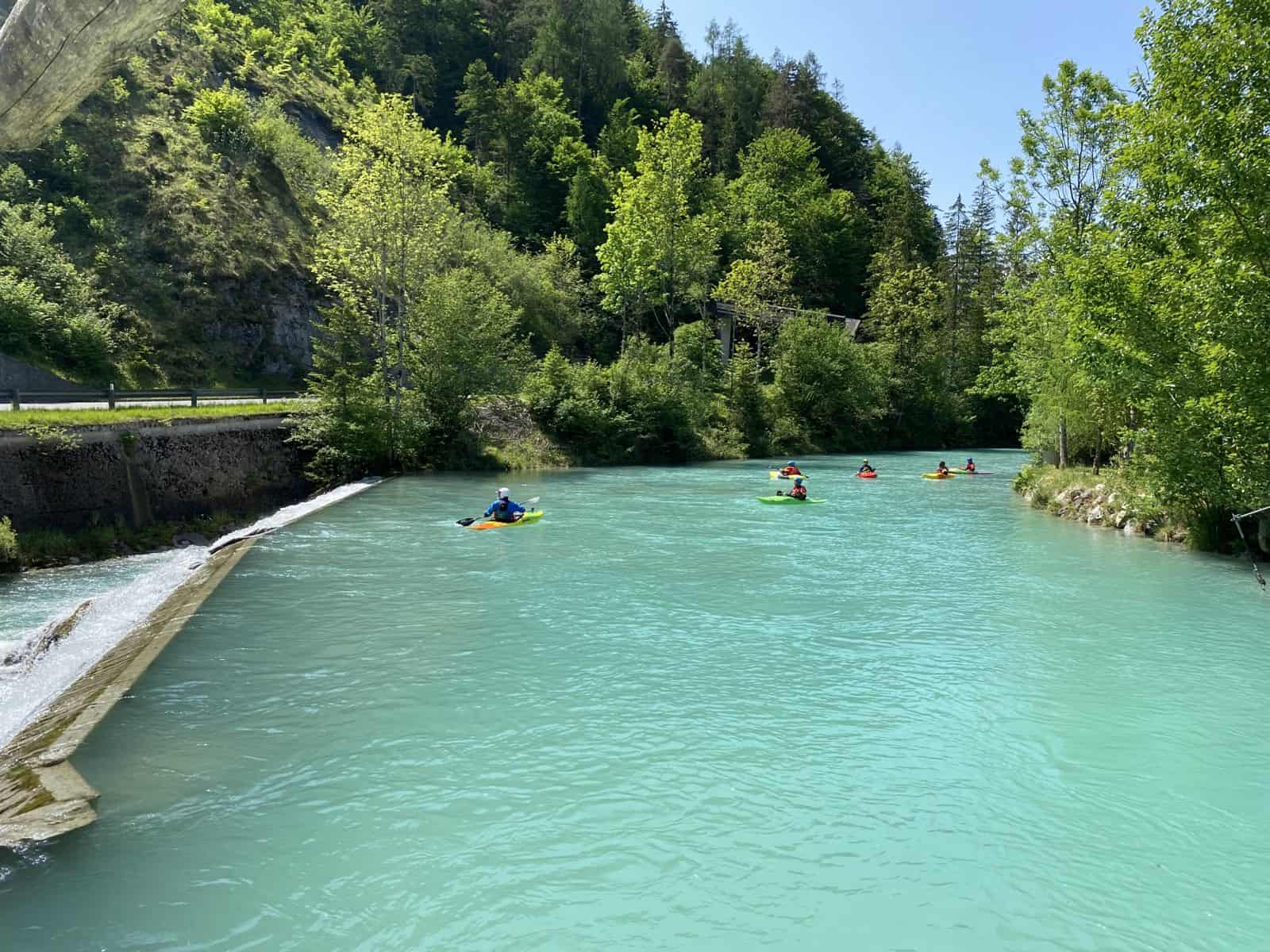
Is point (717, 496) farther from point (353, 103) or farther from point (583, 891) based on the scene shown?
point (353, 103)

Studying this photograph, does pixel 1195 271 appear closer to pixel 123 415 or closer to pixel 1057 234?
pixel 1057 234

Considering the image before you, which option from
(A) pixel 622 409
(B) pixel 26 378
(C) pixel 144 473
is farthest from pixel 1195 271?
(B) pixel 26 378

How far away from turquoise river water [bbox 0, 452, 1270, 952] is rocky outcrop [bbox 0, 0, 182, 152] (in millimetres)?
5172

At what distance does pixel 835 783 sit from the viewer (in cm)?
739

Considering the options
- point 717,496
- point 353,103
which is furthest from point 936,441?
point 353,103

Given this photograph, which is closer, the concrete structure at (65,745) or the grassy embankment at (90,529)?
the concrete structure at (65,745)

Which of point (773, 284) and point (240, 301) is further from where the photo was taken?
point (773, 284)

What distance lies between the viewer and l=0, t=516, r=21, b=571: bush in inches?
648

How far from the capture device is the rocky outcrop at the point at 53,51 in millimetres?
5590

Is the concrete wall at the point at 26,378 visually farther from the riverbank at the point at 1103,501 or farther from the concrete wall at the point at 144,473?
the riverbank at the point at 1103,501

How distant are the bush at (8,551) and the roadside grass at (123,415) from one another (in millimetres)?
2847

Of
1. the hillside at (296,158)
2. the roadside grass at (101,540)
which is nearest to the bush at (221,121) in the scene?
the hillside at (296,158)

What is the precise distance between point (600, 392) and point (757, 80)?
239 feet

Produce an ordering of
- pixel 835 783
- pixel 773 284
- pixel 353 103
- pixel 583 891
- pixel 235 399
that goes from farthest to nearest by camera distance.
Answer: pixel 353 103, pixel 773 284, pixel 235 399, pixel 835 783, pixel 583 891
